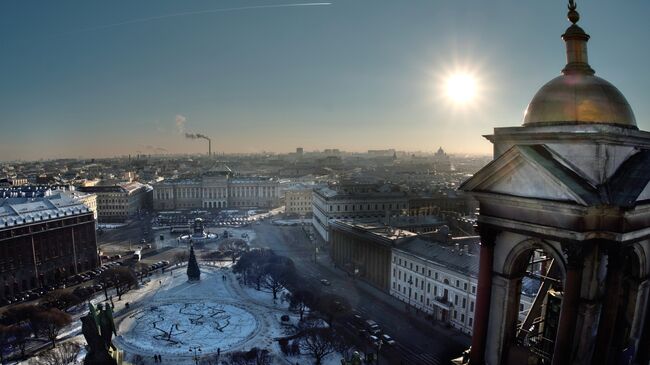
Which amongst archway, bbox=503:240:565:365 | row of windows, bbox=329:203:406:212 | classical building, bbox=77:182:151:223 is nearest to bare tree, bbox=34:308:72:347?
archway, bbox=503:240:565:365

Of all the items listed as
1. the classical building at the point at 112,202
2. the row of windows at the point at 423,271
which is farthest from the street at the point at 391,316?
the classical building at the point at 112,202

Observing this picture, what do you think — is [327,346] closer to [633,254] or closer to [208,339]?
[208,339]

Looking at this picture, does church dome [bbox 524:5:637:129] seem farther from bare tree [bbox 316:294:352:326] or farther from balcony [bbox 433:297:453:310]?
balcony [bbox 433:297:453:310]

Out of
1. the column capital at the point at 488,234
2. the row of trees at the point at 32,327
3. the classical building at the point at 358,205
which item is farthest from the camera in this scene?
the classical building at the point at 358,205

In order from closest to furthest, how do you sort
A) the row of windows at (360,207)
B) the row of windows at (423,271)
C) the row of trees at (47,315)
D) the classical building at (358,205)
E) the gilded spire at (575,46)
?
the gilded spire at (575,46) < the row of trees at (47,315) < the row of windows at (423,271) < the classical building at (358,205) < the row of windows at (360,207)

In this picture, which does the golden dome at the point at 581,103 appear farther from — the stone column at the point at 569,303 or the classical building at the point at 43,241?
the classical building at the point at 43,241

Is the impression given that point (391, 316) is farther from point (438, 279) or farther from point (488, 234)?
point (488, 234)

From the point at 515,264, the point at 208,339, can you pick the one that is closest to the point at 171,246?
the point at 208,339
